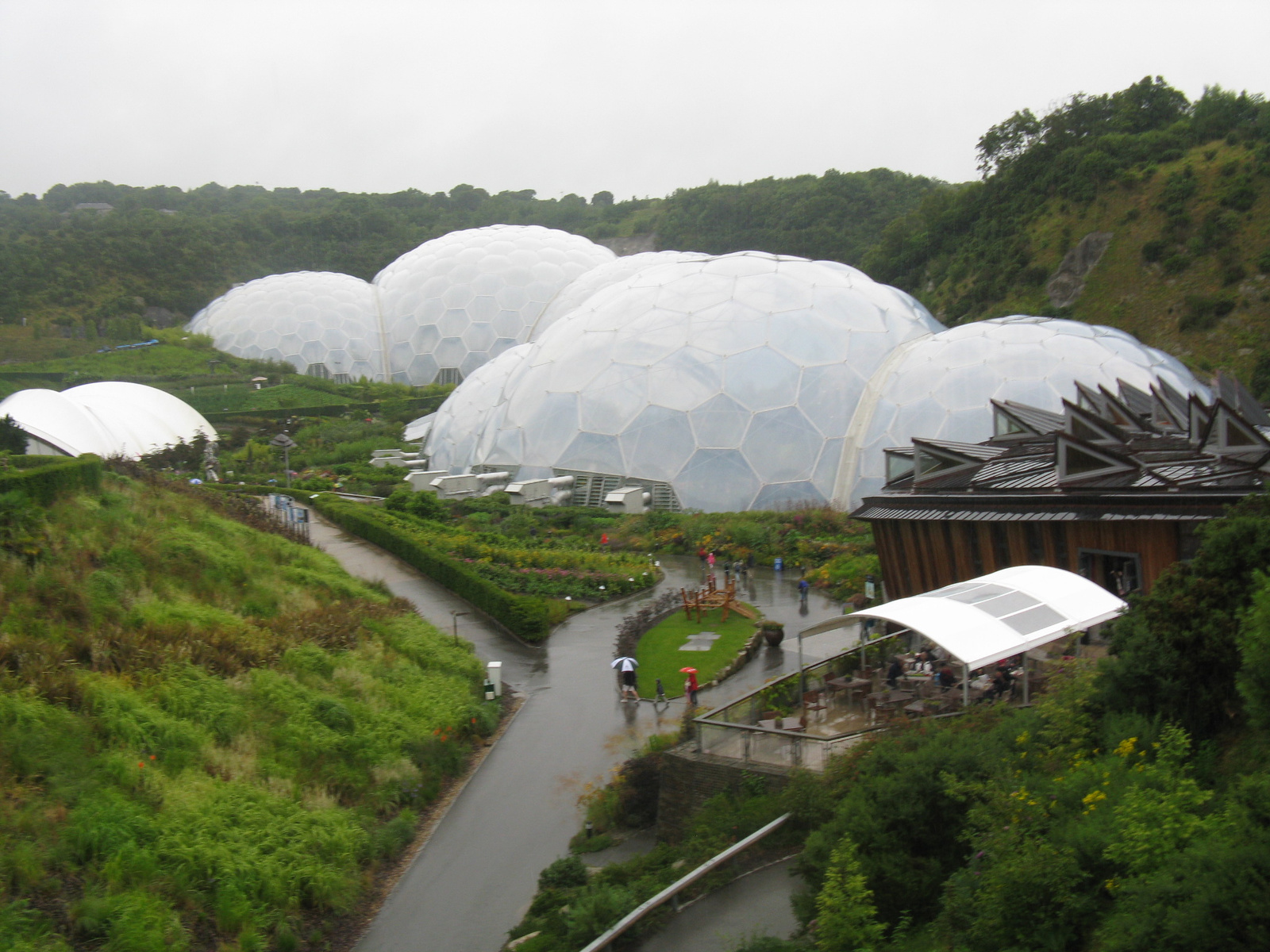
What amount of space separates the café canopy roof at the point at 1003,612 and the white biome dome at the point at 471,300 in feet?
157

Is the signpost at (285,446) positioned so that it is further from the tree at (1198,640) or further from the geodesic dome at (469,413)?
the tree at (1198,640)

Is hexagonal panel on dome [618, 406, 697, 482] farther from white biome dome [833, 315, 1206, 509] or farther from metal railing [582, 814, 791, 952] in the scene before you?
metal railing [582, 814, 791, 952]

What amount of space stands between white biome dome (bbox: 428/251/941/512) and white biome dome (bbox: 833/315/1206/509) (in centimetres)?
108

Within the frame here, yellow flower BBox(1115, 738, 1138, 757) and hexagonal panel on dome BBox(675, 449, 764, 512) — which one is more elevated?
yellow flower BBox(1115, 738, 1138, 757)

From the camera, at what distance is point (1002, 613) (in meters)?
10.7

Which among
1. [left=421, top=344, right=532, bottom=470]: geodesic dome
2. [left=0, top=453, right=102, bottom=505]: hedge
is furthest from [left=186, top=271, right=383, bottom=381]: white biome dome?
[left=0, top=453, right=102, bottom=505]: hedge

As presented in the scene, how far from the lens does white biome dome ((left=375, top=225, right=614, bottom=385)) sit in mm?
58250

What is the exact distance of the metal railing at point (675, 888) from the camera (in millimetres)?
7848

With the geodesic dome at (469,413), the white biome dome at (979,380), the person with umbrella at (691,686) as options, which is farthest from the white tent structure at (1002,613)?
→ the geodesic dome at (469,413)

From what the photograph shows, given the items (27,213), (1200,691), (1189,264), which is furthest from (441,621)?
(27,213)

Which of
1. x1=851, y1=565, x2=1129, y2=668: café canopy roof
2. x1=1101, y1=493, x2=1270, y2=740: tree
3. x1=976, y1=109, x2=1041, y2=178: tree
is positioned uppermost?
x1=976, y1=109, x2=1041, y2=178: tree

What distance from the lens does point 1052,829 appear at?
5961 millimetres

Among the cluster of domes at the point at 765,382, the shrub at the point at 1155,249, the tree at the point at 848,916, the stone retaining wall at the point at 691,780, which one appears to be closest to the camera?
the tree at the point at 848,916

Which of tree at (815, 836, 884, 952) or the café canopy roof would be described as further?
the café canopy roof
